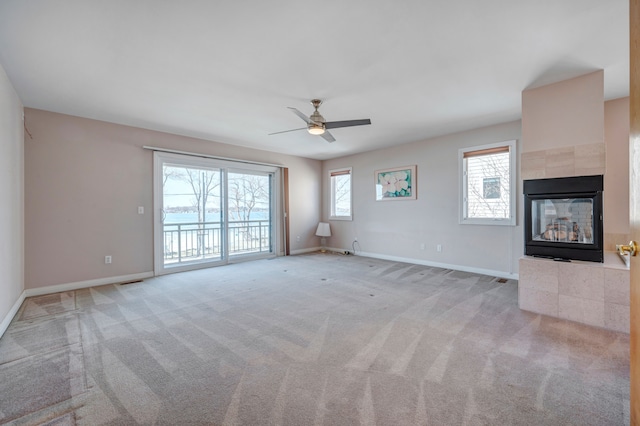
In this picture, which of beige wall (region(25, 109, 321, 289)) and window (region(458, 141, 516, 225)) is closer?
beige wall (region(25, 109, 321, 289))

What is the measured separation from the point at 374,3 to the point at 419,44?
2.23 feet

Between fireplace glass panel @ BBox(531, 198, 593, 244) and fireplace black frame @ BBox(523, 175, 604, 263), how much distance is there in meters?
0.04

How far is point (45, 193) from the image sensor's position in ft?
13.2

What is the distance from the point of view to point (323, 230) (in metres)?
7.54

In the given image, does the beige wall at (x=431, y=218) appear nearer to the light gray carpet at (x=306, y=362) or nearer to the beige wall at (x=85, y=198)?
the light gray carpet at (x=306, y=362)

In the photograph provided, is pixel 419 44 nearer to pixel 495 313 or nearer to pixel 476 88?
pixel 476 88

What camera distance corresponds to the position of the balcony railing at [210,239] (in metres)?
5.51

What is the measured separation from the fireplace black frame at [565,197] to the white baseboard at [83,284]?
567 centimetres

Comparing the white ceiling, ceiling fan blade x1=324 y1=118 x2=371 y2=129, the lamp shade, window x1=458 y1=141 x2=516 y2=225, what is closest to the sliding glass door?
the lamp shade

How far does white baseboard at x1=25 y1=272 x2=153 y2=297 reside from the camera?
3.94m

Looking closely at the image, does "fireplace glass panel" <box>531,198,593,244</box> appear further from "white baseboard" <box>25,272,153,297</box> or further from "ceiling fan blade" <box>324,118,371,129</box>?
"white baseboard" <box>25,272,153,297</box>

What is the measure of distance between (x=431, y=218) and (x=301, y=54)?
4.14 meters

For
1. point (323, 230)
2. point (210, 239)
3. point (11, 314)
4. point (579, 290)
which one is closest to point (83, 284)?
point (11, 314)

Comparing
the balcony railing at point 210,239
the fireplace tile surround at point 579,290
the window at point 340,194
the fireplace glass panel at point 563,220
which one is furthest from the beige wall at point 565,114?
the balcony railing at point 210,239
